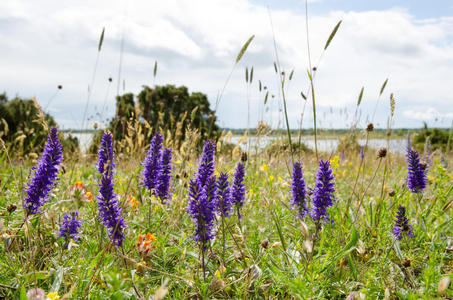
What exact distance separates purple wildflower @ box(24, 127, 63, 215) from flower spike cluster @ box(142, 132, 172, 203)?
611mm

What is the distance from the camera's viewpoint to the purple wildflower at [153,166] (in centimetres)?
229

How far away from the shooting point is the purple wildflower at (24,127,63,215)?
5.88ft

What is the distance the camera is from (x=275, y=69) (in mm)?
2854

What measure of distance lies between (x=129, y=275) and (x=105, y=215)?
33cm

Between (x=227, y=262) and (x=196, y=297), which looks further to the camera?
(x=227, y=262)

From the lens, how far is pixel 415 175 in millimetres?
2428

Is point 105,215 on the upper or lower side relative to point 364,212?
upper

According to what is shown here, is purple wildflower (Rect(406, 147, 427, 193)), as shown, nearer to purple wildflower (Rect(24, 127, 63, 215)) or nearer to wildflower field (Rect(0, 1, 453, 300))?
wildflower field (Rect(0, 1, 453, 300))

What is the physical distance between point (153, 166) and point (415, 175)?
1.88 m

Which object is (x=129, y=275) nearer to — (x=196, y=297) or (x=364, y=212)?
(x=196, y=297)

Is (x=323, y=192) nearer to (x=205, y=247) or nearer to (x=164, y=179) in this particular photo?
(x=205, y=247)

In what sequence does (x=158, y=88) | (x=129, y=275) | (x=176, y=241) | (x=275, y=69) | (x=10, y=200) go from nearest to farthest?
(x=129, y=275) < (x=176, y=241) < (x=10, y=200) < (x=275, y=69) < (x=158, y=88)

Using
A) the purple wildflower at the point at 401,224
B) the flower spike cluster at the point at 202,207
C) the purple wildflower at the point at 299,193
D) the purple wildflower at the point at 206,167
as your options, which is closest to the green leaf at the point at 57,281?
the flower spike cluster at the point at 202,207

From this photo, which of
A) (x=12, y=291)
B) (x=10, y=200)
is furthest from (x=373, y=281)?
(x=10, y=200)
